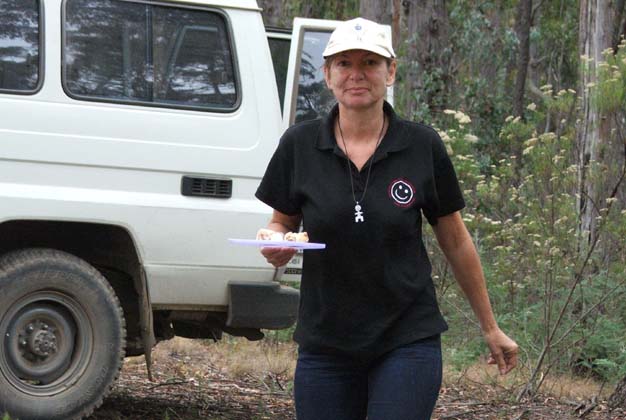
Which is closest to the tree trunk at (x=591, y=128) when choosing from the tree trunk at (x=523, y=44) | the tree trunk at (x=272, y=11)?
the tree trunk at (x=272, y=11)

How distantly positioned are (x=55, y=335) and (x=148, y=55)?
147 cm

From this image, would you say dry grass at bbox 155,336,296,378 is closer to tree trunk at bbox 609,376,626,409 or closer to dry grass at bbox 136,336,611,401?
dry grass at bbox 136,336,611,401

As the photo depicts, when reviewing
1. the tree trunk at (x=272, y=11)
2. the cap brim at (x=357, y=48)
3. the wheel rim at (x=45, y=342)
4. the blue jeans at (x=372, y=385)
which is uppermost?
the tree trunk at (x=272, y=11)

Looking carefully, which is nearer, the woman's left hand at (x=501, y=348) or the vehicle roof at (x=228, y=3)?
the woman's left hand at (x=501, y=348)

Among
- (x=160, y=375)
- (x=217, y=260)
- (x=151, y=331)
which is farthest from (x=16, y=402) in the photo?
(x=160, y=375)

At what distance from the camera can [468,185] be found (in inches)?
451

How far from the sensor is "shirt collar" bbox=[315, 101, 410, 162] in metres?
3.70

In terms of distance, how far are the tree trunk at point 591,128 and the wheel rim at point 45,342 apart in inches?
134

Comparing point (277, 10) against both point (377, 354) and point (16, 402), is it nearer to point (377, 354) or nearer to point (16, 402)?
point (16, 402)

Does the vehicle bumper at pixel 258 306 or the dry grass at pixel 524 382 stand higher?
the vehicle bumper at pixel 258 306

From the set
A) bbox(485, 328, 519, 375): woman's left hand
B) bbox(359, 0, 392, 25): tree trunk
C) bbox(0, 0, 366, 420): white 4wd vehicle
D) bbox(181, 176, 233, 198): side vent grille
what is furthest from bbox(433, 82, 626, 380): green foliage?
bbox(359, 0, 392, 25): tree trunk

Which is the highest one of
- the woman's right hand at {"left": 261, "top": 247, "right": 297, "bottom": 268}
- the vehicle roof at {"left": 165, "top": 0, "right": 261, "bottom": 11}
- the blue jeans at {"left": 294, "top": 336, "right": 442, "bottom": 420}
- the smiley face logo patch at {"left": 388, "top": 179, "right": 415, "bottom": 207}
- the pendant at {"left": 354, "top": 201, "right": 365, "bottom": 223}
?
the vehicle roof at {"left": 165, "top": 0, "right": 261, "bottom": 11}

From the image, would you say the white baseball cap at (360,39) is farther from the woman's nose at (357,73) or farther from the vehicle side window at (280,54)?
the vehicle side window at (280,54)

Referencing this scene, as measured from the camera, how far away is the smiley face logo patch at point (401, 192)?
364cm
